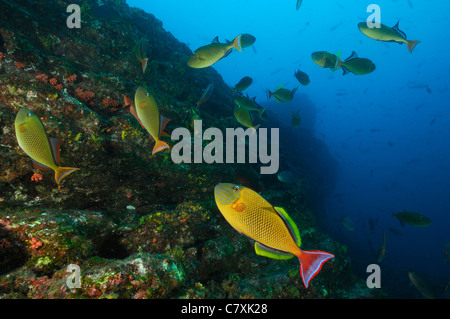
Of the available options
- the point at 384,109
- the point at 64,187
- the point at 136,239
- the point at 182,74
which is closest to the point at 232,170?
the point at 136,239

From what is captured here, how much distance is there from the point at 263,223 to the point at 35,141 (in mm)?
2146

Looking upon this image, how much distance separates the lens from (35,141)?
1747mm

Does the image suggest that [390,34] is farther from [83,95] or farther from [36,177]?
[36,177]

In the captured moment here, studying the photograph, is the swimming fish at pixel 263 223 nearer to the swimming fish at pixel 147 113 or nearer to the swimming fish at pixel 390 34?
the swimming fish at pixel 147 113

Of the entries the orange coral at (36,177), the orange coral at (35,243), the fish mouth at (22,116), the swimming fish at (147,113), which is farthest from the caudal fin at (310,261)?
the orange coral at (36,177)

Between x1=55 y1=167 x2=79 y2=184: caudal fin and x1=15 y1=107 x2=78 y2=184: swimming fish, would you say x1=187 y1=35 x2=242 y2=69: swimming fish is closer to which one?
x1=15 y1=107 x2=78 y2=184: swimming fish

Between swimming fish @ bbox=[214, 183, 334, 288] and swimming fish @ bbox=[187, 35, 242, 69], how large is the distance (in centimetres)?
289

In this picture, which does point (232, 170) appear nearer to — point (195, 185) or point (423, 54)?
point (195, 185)

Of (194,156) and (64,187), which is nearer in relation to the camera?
(64,187)

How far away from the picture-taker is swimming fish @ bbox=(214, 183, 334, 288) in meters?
1.52

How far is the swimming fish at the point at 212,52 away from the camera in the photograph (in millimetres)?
3514

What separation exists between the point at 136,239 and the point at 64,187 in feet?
4.78

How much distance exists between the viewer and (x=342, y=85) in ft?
292

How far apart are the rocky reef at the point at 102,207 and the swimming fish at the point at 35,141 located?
3.88 feet
